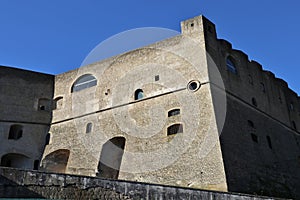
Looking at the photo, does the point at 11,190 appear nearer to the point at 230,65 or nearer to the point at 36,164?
the point at 36,164

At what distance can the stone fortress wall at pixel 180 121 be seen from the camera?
14731 mm

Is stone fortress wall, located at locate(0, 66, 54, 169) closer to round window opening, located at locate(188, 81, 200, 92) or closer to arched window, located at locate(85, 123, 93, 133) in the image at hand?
arched window, located at locate(85, 123, 93, 133)

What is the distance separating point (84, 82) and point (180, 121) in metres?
7.69

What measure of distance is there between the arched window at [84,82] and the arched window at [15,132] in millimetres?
3825

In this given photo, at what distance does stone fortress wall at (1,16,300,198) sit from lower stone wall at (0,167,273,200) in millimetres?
5099

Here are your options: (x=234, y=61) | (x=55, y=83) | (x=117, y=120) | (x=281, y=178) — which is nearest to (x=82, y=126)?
(x=117, y=120)

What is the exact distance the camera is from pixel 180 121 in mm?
15781

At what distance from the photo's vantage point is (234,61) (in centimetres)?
1894

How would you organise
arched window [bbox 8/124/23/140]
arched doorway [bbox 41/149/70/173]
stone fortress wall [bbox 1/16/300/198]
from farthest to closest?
arched window [bbox 8/124/23/140]
arched doorway [bbox 41/149/70/173]
stone fortress wall [bbox 1/16/300/198]

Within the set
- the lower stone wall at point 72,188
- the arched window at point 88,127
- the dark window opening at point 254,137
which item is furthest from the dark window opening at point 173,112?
the lower stone wall at point 72,188

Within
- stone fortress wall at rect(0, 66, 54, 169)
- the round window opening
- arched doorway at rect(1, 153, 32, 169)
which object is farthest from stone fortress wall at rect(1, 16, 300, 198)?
arched doorway at rect(1, 153, 32, 169)

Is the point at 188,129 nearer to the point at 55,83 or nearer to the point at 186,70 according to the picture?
the point at 186,70

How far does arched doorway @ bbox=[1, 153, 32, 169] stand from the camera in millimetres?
19062

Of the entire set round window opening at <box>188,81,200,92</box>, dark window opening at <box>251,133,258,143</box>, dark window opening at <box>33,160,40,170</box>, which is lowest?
dark window opening at <box>33,160,40,170</box>
